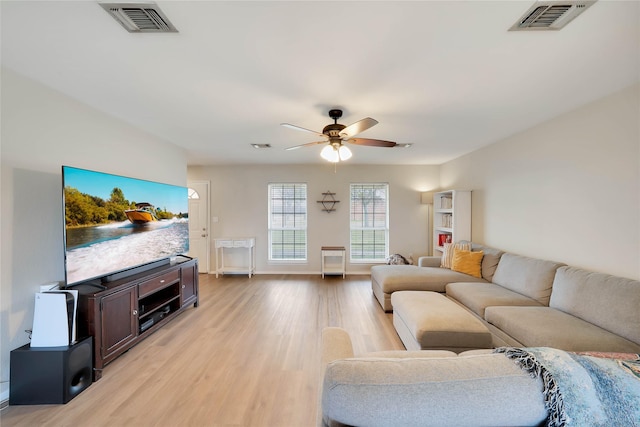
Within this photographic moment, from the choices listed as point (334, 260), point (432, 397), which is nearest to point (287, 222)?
point (334, 260)

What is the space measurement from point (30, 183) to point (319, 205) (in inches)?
172

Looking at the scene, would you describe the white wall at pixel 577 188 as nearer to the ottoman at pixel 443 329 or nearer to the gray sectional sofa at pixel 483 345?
the gray sectional sofa at pixel 483 345

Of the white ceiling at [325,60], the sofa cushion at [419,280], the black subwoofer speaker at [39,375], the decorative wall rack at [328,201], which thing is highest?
the white ceiling at [325,60]

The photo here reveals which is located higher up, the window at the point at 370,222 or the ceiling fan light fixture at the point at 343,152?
the ceiling fan light fixture at the point at 343,152

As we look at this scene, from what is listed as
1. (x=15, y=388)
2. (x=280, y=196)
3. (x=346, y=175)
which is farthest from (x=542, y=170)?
(x=15, y=388)

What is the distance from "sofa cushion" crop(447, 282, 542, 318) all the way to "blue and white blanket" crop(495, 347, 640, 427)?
182cm

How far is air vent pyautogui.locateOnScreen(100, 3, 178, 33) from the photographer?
1.30 m

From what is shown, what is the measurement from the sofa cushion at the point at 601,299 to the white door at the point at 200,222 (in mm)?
5818

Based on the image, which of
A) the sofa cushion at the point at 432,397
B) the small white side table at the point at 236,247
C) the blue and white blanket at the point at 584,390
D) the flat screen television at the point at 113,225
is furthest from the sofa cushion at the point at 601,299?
the small white side table at the point at 236,247

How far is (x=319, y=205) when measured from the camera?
5727 millimetres

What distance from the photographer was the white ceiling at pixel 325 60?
4.44 ft

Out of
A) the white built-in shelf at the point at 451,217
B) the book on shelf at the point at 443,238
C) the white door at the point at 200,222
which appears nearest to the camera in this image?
the white built-in shelf at the point at 451,217

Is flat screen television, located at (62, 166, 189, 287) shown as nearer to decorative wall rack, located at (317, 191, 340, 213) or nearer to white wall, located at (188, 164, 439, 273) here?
white wall, located at (188, 164, 439, 273)

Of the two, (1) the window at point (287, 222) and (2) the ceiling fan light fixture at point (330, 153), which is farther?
(1) the window at point (287, 222)
